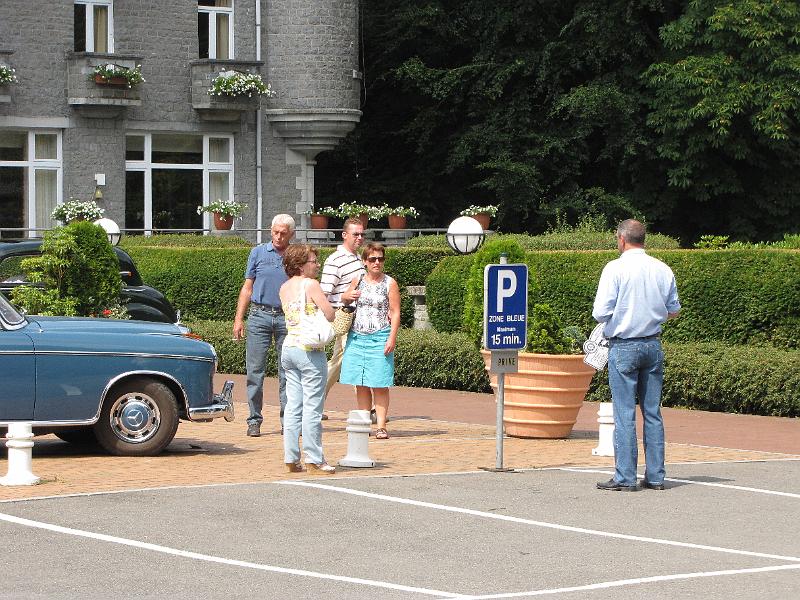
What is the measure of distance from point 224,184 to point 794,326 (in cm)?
2200

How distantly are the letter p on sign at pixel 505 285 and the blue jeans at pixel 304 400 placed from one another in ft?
4.92

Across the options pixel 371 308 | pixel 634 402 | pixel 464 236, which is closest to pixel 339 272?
pixel 371 308

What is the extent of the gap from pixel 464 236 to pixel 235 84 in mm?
14578

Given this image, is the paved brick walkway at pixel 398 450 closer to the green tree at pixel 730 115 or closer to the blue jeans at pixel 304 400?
the blue jeans at pixel 304 400

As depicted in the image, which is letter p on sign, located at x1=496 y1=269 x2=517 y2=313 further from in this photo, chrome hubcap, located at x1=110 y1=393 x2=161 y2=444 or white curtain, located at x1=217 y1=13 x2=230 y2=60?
white curtain, located at x1=217 y1=13 x2=230 y2=60

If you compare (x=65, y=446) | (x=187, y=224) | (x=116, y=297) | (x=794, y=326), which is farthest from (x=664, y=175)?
(x=65, y=446)

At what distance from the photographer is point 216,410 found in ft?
39.6

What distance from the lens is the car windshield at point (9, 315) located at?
11492 millimetres

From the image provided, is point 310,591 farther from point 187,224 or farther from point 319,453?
point 187,224

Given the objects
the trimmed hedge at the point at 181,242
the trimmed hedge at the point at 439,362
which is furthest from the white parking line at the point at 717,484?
the trimmed hedge at the point at 181,242

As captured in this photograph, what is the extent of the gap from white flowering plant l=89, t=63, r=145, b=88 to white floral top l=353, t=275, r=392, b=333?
874 inches

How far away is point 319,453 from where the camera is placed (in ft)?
36.1

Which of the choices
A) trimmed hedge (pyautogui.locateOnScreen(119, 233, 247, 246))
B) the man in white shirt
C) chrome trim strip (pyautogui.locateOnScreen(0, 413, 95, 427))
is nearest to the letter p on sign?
the man in white shirt

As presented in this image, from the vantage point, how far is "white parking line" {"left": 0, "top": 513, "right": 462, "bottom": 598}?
7.31 meters
